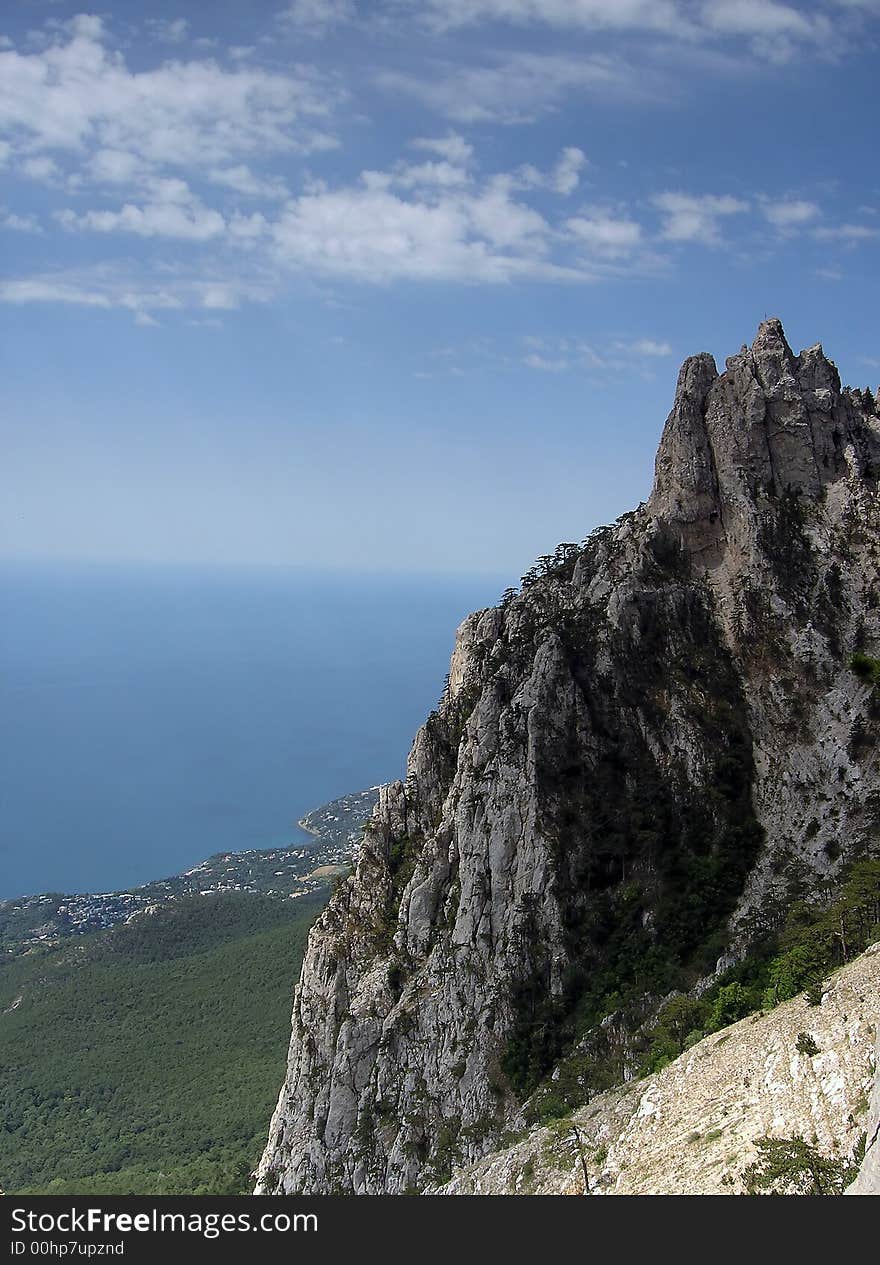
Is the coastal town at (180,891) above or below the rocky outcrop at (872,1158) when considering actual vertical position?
below

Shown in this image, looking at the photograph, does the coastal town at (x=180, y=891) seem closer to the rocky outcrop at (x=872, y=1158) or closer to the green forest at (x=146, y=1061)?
the green forest at (x=146, y=1061)

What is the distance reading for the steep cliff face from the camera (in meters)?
38.2

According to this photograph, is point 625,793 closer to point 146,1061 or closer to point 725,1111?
point 725,1111

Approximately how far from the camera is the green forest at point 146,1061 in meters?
64.2

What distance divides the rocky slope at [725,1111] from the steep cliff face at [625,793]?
7.84 meters

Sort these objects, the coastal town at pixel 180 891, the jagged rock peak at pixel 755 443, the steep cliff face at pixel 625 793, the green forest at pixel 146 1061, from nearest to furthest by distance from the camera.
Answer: the steep cliff face at pixel 625 793
the jagged rock peak at pixel 755 443
the green forest at pixel 146 1061
the coastal town at pixel 180 891

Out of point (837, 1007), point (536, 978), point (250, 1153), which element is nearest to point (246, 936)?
point (250, 1153)

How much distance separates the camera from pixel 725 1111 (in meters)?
23.5

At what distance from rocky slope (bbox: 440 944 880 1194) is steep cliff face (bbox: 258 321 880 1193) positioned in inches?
309

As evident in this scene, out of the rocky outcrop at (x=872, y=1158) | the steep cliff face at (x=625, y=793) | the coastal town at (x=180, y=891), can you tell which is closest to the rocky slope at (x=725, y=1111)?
the rocky outcrop at (x=872, y=1158)

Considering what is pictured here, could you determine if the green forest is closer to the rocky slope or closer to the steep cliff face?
the steep cliff face

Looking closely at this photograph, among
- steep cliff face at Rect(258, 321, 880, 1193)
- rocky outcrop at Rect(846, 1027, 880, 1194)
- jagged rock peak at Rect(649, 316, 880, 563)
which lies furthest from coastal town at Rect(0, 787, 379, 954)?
rocky outcrop at Rect(846, 1027, 880, 1194)

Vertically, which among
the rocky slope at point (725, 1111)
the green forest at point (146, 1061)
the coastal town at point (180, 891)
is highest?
the rocky slope at point (725, 1111)

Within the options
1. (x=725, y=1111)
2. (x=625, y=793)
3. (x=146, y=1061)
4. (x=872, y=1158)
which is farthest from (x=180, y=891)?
(x=872, y=1158)
